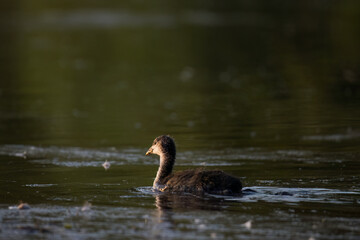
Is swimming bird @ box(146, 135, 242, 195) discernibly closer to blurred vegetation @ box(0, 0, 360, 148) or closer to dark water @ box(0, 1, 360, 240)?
dark water @ box(0, 1, 360, 240)

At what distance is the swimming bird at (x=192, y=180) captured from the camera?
11.4m

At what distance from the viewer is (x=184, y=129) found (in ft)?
63.6

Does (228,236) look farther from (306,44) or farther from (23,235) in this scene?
(306,44)

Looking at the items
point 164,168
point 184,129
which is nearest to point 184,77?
point 184,129

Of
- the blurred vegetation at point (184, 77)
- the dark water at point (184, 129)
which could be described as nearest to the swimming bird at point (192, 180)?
the dark water at point (184, 129)

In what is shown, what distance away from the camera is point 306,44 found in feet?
141

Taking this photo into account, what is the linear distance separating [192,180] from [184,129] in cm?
775

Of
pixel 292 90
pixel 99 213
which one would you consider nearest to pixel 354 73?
pixel 292 90

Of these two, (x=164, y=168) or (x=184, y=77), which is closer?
(x=164, y=168)

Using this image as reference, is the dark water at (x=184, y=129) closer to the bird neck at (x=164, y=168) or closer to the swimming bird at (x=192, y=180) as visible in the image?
the swimming bird at (x=192, y=180)

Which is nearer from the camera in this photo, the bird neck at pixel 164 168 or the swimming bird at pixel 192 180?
the swimming bird at pixel 192 180

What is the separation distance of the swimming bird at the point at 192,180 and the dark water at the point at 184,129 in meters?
0.25

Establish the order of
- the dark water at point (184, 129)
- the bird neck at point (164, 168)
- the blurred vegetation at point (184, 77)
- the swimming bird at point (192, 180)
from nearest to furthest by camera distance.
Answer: the dark water at point (184, 129) < the swimming bird at point (192, 180) < the bird neck at point (164, 168) < the blurred vegetation at point (184, 77)

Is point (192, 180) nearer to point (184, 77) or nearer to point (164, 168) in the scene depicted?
point (164, 168)
